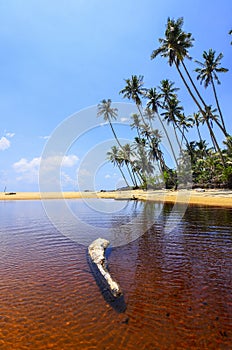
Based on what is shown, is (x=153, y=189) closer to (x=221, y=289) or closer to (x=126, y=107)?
(x=126, y=107)

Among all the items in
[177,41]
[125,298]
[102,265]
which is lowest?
[125,298]

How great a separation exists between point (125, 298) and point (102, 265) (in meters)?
2.29

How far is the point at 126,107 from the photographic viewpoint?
29938mm

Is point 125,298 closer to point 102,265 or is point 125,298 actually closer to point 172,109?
point 102,265

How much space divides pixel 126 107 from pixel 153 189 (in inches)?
1592

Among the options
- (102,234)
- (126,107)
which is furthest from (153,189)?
(102,234)

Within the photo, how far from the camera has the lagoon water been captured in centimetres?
461

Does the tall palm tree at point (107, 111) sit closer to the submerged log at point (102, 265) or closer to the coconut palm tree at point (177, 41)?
the coconut palm tree at point (177, 41)

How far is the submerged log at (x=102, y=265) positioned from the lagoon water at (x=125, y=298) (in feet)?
1.09

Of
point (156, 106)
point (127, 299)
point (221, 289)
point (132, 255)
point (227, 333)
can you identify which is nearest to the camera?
point (227, 333)

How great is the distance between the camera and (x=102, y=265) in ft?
27.5

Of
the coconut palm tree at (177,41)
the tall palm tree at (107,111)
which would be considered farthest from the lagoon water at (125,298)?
the tall palm tree at (107,111)

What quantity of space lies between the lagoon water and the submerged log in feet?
1.09

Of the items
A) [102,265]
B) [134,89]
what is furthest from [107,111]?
[102,265]
